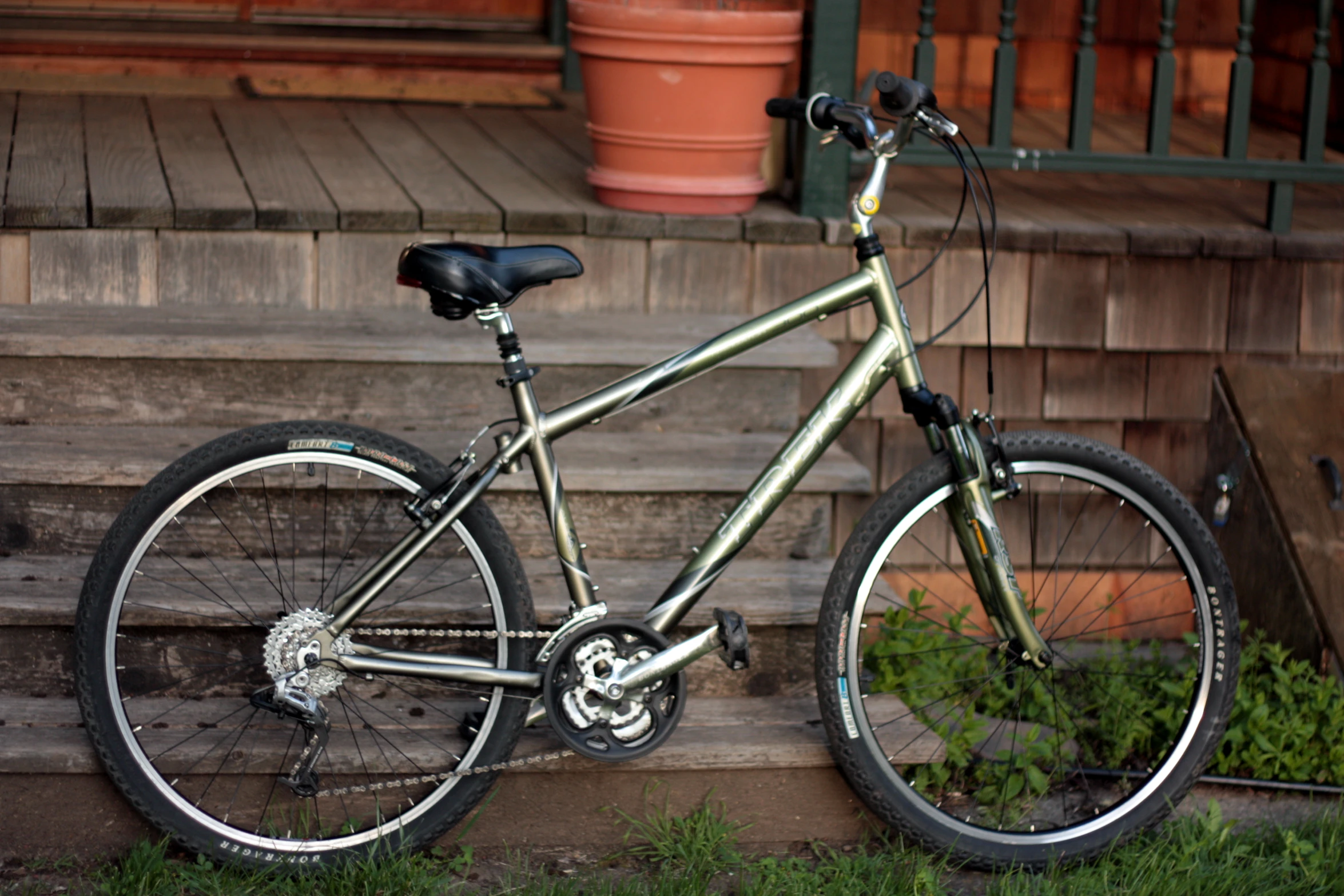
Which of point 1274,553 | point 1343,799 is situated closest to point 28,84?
point 1274,553

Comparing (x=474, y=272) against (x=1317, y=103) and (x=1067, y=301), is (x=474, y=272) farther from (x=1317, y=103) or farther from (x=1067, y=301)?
(x=1317, y=103)

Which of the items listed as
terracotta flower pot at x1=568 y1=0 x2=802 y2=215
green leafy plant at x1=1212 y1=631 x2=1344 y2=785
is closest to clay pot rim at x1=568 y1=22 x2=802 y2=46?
terracotta flower pot at x1=568 y1=0 x2=802 y2=215

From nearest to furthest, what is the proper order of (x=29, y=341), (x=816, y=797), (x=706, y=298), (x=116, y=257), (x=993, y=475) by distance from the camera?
(x=993, y=475) < (x=816, y=797) < (x=29, y=341) < (x=116, y=257) < (x=706, y=298)

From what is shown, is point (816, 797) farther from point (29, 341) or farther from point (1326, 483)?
point (29, 341)

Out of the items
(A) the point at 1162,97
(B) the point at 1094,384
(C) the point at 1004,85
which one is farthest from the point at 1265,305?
(C) the point at 1004,85

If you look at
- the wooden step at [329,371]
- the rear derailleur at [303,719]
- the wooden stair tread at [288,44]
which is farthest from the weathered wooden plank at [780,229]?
the wooden stair tread at [288,44]

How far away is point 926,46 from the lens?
2.97 metres

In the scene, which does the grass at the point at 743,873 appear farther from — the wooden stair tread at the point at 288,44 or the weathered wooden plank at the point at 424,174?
the wooden stair tread at the point at 288,44

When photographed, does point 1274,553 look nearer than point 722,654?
No

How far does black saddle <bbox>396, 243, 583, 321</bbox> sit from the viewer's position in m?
1.92

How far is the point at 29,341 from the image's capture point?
8.30 ft

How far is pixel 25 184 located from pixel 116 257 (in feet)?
0.94

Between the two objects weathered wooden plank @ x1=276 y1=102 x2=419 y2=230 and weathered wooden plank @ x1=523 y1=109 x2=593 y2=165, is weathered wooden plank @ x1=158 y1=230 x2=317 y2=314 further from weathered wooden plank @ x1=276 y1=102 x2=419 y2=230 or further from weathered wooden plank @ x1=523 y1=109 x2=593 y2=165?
weathered wooden plank @ x1=523 y1=109 x2=593 y2=165

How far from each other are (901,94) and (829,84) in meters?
0.98
